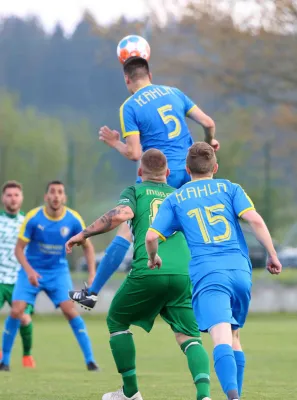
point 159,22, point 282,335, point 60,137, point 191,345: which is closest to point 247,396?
point 191,345

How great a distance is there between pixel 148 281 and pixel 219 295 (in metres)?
1.04

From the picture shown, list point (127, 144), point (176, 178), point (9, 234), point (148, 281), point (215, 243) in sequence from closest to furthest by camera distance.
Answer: point (215, 243), point (148, 281), point (127, 144), point (176, 178), point (9, 234)

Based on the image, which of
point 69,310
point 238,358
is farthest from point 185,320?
point 69,310

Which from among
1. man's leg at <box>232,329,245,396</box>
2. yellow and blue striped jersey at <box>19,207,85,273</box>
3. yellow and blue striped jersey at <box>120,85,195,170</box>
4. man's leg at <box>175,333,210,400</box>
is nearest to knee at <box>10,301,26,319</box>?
yellow and blue striped jersey at <box>19,207,85,273</box>

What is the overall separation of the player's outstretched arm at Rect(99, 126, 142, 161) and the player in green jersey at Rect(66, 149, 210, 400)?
76cm

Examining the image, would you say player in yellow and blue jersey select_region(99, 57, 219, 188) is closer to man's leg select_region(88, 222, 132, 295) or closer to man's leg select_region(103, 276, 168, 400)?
man's leg select_region(88, 222, 132, 295)

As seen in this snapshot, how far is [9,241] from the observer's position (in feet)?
46.1

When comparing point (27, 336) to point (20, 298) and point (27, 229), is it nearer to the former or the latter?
point (20, 298)

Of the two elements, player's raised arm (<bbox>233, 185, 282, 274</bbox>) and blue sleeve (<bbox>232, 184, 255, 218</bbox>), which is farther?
blue sleeve (<bbox>232, 184, 255, 218</bbox>)

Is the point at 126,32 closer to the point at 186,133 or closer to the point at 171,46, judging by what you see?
the point at 171,46

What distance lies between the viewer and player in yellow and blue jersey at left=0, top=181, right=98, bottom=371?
1234 cm

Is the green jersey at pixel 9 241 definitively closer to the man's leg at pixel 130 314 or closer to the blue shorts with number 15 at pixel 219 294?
the man's leg at pixel 130 314

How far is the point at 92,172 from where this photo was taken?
86.2ft

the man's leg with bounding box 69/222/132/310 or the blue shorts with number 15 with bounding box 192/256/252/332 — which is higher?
the man's leg with bounding box 69/222/132/310
